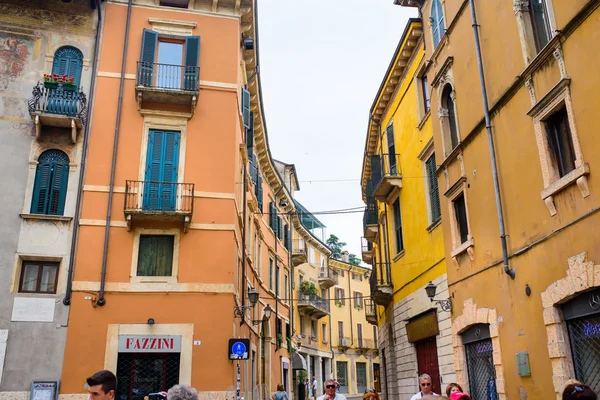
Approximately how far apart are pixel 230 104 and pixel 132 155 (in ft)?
11.7

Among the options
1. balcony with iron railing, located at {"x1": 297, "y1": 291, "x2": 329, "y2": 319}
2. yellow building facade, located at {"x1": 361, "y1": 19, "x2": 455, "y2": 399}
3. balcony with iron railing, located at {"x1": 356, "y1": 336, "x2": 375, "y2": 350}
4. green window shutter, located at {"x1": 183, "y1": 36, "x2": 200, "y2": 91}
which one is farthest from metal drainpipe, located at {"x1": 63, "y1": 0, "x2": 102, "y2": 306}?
balcony with iron railing, located at {"x1": 356, "y1": 336, "x2": 375, "y2": 350}

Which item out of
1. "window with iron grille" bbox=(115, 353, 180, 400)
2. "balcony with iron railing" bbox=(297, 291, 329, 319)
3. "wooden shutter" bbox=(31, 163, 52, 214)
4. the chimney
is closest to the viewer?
"window with iron grille" bbox=(115, 353, 180, 400)

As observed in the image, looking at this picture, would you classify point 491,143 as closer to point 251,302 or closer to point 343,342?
point 251,302

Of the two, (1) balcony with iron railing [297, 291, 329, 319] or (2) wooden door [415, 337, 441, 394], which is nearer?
(2) wooden door [415, 337, 441, 394]

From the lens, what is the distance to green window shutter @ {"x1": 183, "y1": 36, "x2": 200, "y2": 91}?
57.0 feet

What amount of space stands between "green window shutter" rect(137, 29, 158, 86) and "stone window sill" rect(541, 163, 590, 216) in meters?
12.7

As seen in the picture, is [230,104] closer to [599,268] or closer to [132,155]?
[132,155]

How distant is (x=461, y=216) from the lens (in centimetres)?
1302

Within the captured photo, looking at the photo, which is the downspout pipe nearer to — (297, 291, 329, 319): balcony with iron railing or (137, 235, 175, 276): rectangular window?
(137, 235, 175, 276): rectangular window

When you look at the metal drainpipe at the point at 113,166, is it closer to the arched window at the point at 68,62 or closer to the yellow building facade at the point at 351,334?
the arched window at the point at 68,62

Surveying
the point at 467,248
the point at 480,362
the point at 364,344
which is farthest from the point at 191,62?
the point at 364,344

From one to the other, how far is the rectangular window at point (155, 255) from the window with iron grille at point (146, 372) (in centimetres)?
234

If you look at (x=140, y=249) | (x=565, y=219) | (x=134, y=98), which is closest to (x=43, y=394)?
(x=140, y=249)

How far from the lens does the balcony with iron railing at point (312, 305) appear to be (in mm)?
40375
